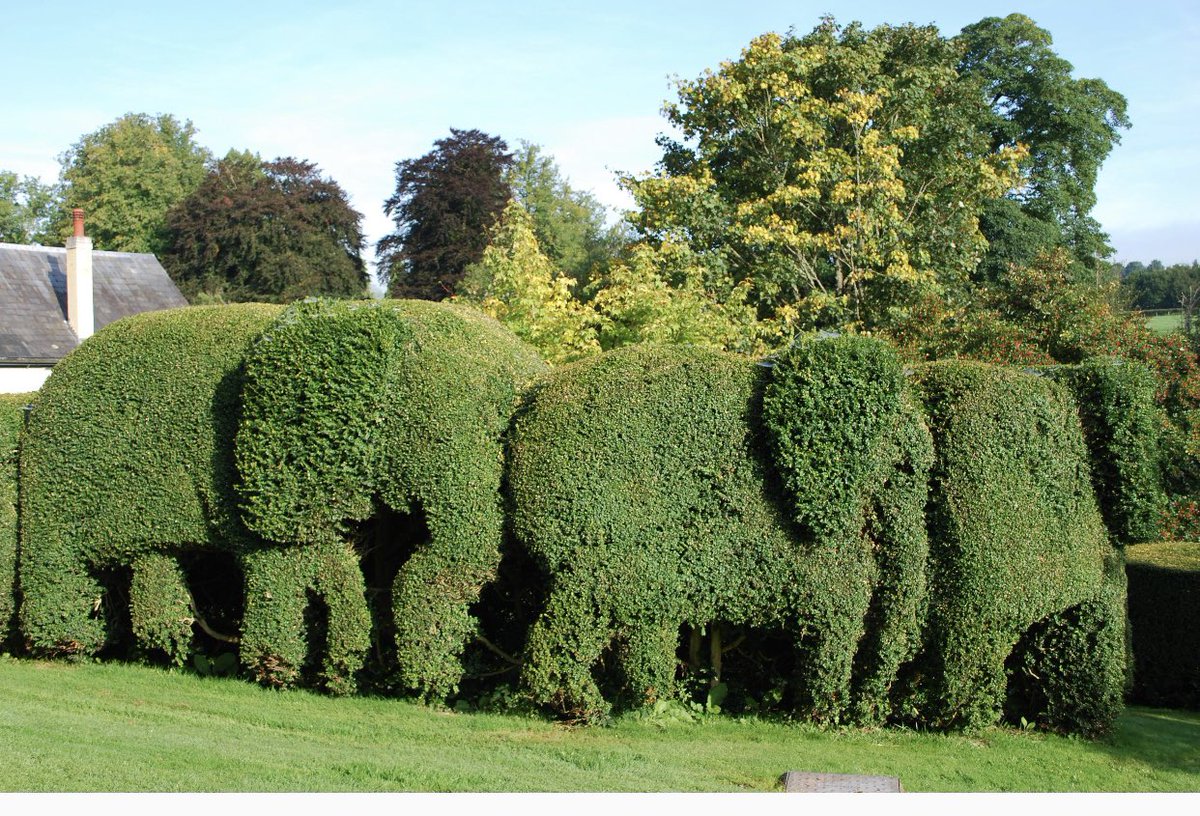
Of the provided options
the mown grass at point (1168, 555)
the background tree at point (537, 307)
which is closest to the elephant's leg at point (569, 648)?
the background tree at point (537, 307)

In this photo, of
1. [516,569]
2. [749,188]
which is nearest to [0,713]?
[516,569]

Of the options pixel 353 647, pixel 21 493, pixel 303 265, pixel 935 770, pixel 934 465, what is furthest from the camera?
pixel 303 265

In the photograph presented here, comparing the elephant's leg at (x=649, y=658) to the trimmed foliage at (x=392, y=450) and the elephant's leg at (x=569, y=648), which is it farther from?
the trimmed foliage at (x=392, y=450)

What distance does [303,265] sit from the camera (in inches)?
2030

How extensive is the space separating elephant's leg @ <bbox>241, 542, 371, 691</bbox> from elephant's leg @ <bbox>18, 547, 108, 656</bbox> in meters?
2.29

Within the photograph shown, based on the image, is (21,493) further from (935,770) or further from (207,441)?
(935,770)

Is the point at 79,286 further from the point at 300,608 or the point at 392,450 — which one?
the point at 392,450

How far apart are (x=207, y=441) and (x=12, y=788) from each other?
475cm

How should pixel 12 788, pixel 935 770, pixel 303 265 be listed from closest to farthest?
pixel 12 788
pixel 935 770
pixel 303 265

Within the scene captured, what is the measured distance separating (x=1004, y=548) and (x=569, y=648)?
4177 millimetres

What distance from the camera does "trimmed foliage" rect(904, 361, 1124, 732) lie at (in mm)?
9883

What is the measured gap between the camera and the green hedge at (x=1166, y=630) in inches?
512

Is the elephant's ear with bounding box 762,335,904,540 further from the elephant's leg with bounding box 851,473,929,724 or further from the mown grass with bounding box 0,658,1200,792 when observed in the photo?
the mown grass with bounding box 0,658,1200,792

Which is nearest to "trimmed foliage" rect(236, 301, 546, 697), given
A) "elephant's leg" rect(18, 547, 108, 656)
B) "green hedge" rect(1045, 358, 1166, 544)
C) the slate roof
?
"elephant's leg" rect(18, 547, 108, 656)
